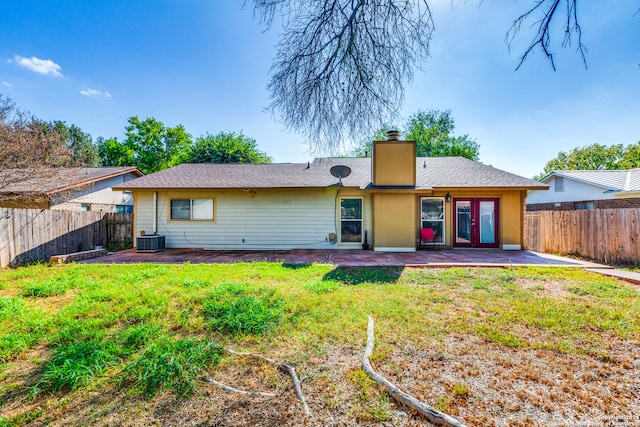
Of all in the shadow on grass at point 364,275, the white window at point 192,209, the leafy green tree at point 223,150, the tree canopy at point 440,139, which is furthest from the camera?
the tree canopy at point 440,139

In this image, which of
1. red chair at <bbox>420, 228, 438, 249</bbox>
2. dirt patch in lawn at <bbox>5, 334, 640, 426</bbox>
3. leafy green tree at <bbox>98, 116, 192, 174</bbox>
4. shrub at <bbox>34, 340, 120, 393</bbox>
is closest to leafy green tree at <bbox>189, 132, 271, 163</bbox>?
leafy green tree at <bbox>98, 116, 192, 174</bbox>

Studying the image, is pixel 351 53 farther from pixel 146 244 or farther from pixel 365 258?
pixel 146 244

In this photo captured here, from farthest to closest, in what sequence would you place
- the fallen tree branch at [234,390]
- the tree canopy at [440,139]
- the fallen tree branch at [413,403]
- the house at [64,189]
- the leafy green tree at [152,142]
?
1. the leafy green tree at [152,142]
2. the tree canopy at [440,139]
3. the house at [64,189]
4. the fallen tree branch at [234,390]
5. the fallen tree branch at [413,403]

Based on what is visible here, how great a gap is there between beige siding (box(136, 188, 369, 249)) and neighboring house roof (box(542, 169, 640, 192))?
14746mm

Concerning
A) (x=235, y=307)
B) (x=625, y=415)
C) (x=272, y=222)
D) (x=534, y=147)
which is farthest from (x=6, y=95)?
(x=534, y=147)

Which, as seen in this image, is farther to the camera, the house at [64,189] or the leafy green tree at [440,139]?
the leafy green tree at [440,139]

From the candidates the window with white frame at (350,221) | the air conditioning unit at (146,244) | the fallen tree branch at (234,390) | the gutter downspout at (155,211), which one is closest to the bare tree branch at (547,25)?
the fallen tree branch at (234,390)

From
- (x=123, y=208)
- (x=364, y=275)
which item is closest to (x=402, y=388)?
(x=364, y=275)

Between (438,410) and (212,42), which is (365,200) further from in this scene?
(438,410)

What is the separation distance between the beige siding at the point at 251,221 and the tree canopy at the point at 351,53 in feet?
23.5

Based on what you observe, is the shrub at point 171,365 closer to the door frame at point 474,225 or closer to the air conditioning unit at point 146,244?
the air conditioning unit at point 146,244

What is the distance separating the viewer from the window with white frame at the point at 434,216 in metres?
10.1

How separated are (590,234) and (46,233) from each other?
16467mm

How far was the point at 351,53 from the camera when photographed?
2824mm
